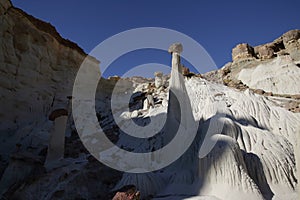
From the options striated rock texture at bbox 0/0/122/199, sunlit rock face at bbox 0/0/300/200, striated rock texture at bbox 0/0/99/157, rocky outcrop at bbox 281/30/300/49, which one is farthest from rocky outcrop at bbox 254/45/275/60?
striated rock texture at bbox 0/0/99/157

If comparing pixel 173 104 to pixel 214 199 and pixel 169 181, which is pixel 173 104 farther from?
pixel 214 199

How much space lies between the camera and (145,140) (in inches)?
420

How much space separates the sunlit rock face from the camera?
702 cm

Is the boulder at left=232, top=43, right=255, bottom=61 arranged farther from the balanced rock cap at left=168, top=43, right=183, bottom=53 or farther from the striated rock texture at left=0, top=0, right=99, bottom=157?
the balanced rock cap at left=168, top=43, right=183, bottom=53

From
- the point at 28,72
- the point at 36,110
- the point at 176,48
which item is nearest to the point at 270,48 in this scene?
the point at 176,48

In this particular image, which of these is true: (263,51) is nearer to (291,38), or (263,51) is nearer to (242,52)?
(242,52)

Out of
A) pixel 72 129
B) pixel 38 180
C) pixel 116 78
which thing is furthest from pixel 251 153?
pixel 116 78

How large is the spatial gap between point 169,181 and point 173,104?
2722 millimetres

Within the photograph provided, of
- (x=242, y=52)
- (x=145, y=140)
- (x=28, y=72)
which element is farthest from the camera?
(x=242, y=52)

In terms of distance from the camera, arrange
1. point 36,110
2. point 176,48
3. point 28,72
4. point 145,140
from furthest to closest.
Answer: point 28,72, point 36,110, point 145,140, point 176,48

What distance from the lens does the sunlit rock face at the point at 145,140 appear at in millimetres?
7023

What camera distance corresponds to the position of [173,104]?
9.54m

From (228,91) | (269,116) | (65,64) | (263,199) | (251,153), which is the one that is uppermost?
A: (65,64)

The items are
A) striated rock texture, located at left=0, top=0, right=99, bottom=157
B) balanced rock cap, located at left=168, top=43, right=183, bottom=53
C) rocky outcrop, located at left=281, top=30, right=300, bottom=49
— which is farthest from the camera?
rocky outcrop, located at left=281, top=30, right=300, bottom=49
